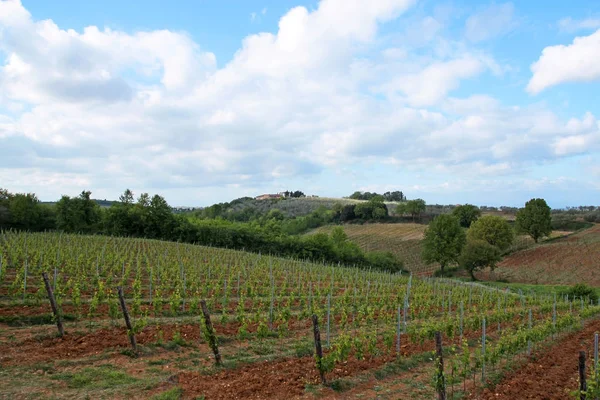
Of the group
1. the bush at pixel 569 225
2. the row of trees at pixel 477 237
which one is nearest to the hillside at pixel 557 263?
the row of trees at pixel 477 237

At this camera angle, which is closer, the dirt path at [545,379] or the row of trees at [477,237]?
the dirt path at [545,379]

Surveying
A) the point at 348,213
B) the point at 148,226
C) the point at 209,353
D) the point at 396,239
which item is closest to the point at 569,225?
the point at 396,239

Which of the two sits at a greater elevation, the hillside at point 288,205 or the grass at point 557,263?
the hillside at point 288,205

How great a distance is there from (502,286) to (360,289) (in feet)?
69.5

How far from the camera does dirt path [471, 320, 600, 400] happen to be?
26.8 ft

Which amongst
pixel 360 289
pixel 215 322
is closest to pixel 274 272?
pixel 360 289

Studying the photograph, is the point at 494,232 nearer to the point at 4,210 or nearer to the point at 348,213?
the point at 348,213

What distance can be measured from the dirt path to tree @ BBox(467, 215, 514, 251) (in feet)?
141

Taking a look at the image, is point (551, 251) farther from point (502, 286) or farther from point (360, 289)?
point (360, 289)

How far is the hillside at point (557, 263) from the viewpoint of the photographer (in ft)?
143

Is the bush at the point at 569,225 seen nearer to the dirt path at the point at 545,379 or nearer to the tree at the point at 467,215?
the tree at the point at 467,215

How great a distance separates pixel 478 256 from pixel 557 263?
35.6ft

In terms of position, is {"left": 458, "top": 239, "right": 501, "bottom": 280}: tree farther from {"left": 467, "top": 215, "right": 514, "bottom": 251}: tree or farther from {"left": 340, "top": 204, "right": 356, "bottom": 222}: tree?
{"left": 340, "top": 204, "right": 356, "bottom": 222}: tree

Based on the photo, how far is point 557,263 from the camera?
48.3m
